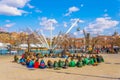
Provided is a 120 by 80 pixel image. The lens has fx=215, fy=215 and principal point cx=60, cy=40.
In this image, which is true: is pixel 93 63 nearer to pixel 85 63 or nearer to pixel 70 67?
pixel 85 63

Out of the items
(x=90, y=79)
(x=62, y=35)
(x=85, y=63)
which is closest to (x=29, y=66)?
(x=85, y=63)

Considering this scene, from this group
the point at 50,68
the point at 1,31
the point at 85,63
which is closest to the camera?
the point at 50,68

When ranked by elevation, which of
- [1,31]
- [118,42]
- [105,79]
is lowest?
[105,79]

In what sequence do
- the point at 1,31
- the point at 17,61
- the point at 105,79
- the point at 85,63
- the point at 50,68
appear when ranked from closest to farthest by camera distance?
the point at 105,79 < the point at 50,68 < the point at 85,63 < the point at 17,61 < the point at 1,31

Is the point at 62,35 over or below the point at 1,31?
below

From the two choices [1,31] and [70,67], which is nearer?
[70,67]

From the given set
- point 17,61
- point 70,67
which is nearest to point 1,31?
point 17,61

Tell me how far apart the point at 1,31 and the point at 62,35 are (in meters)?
102

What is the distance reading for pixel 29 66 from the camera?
28375mm

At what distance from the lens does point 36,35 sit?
89.1 metres

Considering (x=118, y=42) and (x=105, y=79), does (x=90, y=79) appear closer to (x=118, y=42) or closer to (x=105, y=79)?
(x=105, y=79)

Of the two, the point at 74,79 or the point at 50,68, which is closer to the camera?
the point at 74,79

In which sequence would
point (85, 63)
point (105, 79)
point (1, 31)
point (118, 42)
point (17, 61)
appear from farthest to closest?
point (1, 31) < point (118, 42) < point (17, 61) < point (85, 63) < point (105, 79)

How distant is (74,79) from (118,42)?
97.5m
